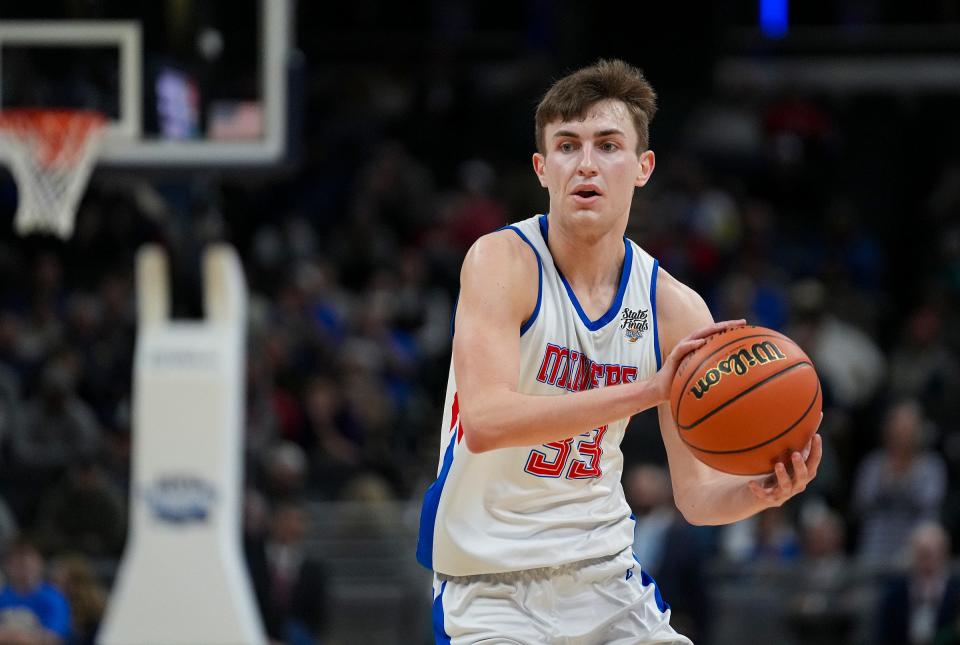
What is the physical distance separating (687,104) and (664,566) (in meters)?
6.35

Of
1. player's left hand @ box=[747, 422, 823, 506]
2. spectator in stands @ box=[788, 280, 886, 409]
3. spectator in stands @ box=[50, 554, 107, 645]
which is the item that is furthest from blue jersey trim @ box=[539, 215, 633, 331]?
spectator in stands @ box=[788, 280, 886, 409]

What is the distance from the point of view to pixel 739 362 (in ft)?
12.8

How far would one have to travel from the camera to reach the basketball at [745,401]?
3.88 meters

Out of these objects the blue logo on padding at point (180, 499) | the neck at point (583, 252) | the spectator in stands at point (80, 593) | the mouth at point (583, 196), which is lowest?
the spectator in stands at point (80, 593)

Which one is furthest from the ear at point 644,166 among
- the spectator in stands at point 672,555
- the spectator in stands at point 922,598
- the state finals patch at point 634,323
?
the spectator in stands at point 922,598

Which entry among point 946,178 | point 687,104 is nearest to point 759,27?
point 687,104

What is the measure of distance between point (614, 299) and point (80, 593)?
21.8 feet

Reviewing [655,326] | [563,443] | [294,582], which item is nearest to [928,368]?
[294,582]

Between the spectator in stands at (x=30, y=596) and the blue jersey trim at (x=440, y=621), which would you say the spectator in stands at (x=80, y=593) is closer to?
the spectator in stands at (x=30, y=596)

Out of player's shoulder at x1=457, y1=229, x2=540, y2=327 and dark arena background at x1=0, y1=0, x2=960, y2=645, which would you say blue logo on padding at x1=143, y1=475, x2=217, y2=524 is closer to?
dark arena background at x1=0, y1=0, x2=960, y2=645

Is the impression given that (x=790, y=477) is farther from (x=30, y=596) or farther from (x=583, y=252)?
(x=30, y=596)

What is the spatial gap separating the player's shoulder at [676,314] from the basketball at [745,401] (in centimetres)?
35

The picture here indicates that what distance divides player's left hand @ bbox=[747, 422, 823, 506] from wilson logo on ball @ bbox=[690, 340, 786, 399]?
24 cm

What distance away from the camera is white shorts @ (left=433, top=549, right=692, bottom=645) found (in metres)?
4.06
